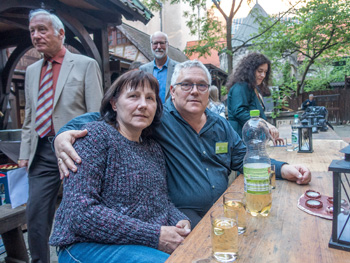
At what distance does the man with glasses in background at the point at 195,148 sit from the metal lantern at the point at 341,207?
0.79 metres

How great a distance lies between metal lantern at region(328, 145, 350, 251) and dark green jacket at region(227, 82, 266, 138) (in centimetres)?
220

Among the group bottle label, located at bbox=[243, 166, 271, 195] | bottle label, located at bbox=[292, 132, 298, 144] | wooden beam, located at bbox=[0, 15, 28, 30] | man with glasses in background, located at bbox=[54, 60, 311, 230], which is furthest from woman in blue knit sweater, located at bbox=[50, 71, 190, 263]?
wooden beam, located at bbox=[0, 15, 28, 30]

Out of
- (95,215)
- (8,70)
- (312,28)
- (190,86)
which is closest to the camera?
(95,215)

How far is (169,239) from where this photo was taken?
1319mm

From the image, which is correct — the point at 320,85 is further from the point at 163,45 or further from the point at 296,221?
the point at 296,221

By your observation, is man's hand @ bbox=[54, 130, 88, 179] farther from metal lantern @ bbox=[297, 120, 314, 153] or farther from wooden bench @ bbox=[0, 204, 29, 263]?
metal lantern @ bbox=[297, 120, 314, 153]

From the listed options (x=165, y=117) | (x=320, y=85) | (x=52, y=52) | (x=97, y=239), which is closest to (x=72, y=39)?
(x=52, y=52)

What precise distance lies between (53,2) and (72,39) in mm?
1213

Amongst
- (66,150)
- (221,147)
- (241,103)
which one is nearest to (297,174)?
(221,147)

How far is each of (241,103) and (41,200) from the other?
90.0 inches

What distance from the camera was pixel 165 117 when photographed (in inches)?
76.6

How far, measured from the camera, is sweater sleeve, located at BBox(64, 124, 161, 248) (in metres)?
1.25

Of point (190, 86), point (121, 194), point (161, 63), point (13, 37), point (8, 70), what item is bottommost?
point (121, 194)

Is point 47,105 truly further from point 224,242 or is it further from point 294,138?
point 294,138
